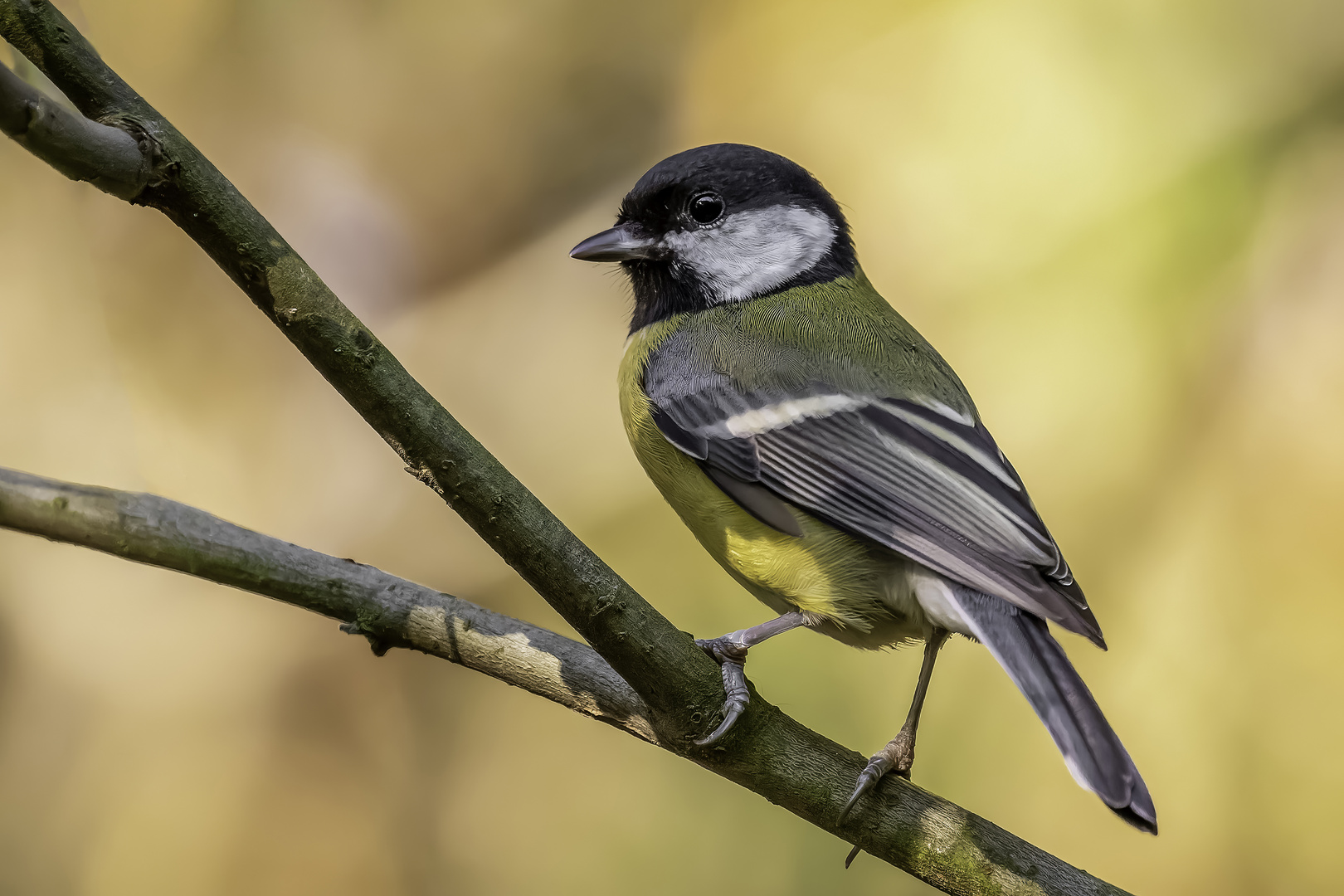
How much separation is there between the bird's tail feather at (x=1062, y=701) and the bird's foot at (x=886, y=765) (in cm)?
20

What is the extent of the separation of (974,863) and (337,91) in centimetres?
265

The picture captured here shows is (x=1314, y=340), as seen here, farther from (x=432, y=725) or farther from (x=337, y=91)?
(x=337, y=91)

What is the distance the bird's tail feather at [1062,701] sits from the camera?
119 centimetres

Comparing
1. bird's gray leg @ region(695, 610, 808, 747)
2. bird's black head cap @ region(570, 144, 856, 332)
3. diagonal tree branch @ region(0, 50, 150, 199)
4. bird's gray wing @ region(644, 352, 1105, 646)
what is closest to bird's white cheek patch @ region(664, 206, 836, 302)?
bird's black head cap @ region(570, 144, 856, 332)

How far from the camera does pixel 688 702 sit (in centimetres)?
124

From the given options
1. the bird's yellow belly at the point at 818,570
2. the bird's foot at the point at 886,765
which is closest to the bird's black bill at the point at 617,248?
the bird's yellow belly at the point at 818,570

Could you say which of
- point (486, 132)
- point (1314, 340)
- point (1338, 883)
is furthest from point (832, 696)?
point (486, 132)

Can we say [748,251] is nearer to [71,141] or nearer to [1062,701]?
[1062,701]

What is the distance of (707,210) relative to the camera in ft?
6.51

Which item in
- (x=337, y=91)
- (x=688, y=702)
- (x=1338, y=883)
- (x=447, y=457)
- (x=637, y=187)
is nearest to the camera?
(x=447, y=457)

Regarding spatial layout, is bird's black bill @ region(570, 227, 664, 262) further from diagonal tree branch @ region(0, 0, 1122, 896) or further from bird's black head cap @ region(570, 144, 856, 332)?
diagonal tree branch @ region(0, 0, 1122, 896)

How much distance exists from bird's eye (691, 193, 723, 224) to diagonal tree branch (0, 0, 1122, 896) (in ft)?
3.37

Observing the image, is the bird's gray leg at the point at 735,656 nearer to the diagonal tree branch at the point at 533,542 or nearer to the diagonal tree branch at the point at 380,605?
the diagonal tree branch at the point at 533,542

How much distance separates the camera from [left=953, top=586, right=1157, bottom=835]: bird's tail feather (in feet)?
3.91
